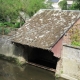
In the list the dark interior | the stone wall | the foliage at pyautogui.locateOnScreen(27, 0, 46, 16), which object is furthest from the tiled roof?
the foliage at pyautogui.locateOnScreen(27, 0, 46, 16)

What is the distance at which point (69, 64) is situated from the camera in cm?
→ 1680

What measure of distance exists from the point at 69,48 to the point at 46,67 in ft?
11.1

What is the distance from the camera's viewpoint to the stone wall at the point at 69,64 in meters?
16.2

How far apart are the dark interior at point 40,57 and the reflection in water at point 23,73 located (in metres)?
1.10

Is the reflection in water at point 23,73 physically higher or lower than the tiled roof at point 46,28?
lower

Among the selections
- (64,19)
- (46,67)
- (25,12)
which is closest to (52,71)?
(46,67)

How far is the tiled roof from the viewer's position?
17370 millimetres

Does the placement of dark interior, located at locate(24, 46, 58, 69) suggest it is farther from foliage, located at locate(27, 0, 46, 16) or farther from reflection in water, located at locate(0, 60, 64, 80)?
foliage, located at locate(27, 0, 46, 16)

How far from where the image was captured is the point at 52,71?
18.5m

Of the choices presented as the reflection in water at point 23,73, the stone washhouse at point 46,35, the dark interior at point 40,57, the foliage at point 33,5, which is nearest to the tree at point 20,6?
the foliage at point 33,5

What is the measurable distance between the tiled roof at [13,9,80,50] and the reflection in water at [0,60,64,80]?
8.37ft

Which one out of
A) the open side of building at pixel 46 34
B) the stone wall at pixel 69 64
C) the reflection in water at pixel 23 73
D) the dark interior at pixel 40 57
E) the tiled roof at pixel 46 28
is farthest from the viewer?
the dark interior at pixel 40 57

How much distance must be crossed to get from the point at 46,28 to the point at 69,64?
3.90 metres

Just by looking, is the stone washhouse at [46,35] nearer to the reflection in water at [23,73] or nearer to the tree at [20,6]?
the reflection in water at [23,73]
